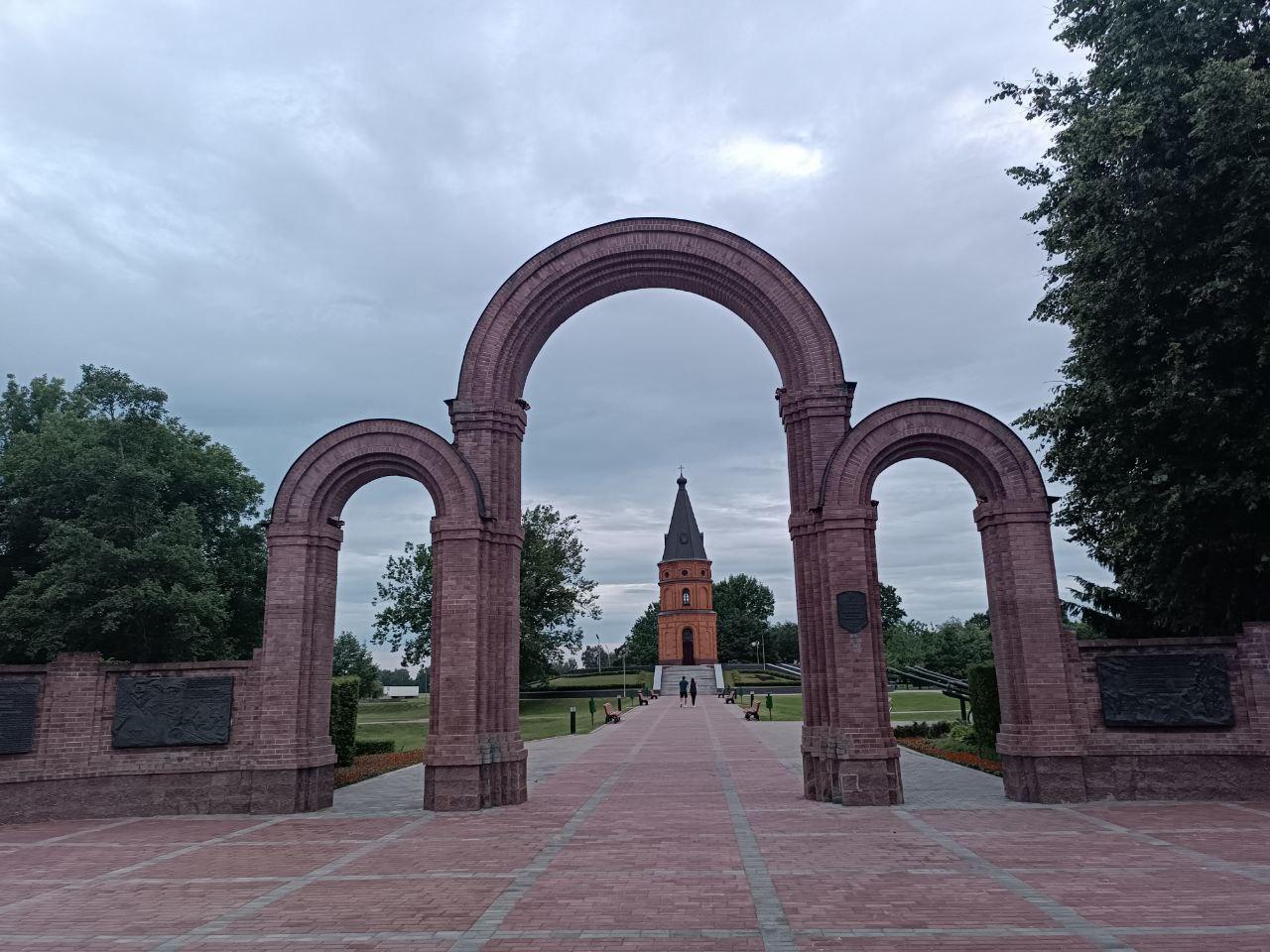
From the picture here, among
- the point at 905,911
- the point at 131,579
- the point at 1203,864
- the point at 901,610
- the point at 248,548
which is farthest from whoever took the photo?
the point at 901,610

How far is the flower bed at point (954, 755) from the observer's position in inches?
706

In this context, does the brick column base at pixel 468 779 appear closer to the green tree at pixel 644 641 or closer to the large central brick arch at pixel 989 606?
the large central brick arch at pixel 989 606

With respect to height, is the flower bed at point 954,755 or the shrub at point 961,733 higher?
the shrub at point 961,733

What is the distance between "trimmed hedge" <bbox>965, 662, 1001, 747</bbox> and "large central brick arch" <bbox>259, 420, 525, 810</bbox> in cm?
1180

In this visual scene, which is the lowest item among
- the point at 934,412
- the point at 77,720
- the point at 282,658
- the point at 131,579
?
the point at 77,720

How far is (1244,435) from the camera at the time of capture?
44.3 ft

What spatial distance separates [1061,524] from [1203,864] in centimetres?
1204

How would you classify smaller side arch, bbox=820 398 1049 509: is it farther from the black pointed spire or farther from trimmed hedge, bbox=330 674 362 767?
the black pointed spire

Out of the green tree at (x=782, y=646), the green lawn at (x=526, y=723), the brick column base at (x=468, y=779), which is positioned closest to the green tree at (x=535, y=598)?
the green lawn at (x=526, y=723)

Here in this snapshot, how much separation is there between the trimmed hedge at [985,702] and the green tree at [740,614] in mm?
74626

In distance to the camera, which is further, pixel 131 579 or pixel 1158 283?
pixel 131 579

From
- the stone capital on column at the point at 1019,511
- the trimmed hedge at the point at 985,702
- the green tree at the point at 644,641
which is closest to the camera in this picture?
the stone capital on column at the point at 1019,511

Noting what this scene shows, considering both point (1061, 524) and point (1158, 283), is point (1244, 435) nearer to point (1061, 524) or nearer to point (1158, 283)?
point (1158, 283)

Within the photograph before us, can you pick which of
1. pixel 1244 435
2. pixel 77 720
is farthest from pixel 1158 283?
pixel 77 720
